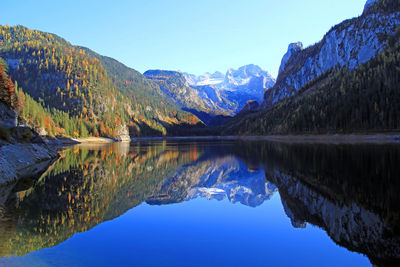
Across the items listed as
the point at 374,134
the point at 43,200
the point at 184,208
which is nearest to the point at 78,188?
the point at 43,200

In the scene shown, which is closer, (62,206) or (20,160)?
(62,206)

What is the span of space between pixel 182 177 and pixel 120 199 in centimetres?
1137

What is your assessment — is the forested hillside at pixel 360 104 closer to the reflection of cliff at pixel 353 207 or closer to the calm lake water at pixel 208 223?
the reflection of cliff at pixel 353 207

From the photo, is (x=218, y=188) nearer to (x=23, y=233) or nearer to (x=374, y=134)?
(x=23, y=233)

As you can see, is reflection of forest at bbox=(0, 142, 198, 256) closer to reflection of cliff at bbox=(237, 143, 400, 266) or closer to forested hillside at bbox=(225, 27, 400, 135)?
reflection of cliff at bbox=(237, 143, 400, 266)

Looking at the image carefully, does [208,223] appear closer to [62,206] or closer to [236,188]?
[62,206]

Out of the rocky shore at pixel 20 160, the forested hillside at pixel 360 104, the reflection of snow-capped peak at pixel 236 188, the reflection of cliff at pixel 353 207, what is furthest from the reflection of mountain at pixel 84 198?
the forested hillside at pixel 360 104

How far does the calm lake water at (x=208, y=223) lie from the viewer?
9.64m

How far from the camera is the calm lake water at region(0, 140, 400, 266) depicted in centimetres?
964

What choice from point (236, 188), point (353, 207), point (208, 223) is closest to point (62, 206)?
point (208, 223)

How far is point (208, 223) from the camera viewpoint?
1447 cm

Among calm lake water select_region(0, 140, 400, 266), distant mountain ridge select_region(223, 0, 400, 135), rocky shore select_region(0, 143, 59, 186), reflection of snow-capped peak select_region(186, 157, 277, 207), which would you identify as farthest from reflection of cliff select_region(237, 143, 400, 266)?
distant mountain ridge select_region(223, 0, 400, 135)

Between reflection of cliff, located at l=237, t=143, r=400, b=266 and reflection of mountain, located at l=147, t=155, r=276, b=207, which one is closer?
reflection of cliff, located at l=237, t=143, r=400, b=266

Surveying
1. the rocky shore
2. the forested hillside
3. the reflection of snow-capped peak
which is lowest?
the reflection of snow-capped peak
